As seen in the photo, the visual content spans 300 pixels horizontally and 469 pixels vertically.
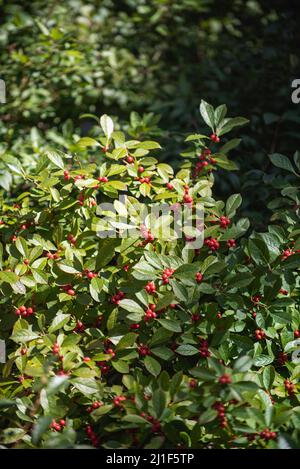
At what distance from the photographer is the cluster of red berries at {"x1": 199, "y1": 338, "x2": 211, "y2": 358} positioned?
1529mm

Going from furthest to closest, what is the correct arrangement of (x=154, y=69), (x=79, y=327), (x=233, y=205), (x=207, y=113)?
(x=154, y=69) → (x=207, y=113) → (x=233, y=205) → (x=79, y=327)

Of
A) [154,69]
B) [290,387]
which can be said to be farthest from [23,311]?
[154,69]

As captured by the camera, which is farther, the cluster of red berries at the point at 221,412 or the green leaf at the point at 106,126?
the green leaf at the point at 106,126

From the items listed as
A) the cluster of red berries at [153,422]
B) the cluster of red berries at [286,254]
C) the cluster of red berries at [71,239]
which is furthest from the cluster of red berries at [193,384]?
the cluster of red berries at [71,239]

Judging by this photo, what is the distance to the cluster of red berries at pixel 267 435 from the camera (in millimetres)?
1335

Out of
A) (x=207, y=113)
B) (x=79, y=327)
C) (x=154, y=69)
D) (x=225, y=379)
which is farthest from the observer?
(x=154, y=69)

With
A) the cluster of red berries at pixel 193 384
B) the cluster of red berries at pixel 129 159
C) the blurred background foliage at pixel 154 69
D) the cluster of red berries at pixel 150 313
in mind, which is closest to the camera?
the cluster of red berries at pixel 193 384

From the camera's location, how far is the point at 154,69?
3.27m

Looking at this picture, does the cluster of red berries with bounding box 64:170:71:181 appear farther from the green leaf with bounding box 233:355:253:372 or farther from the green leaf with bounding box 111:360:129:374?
the green leaf with bounding box 233:355:253:372

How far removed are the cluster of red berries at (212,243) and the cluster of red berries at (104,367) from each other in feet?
1.46

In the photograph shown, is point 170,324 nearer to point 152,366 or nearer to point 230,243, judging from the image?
point 152,366

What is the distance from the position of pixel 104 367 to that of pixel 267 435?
1.53 ft

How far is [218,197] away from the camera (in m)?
2.55

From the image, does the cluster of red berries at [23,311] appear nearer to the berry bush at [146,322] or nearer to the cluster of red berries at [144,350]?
the berry bush at [146,322]
